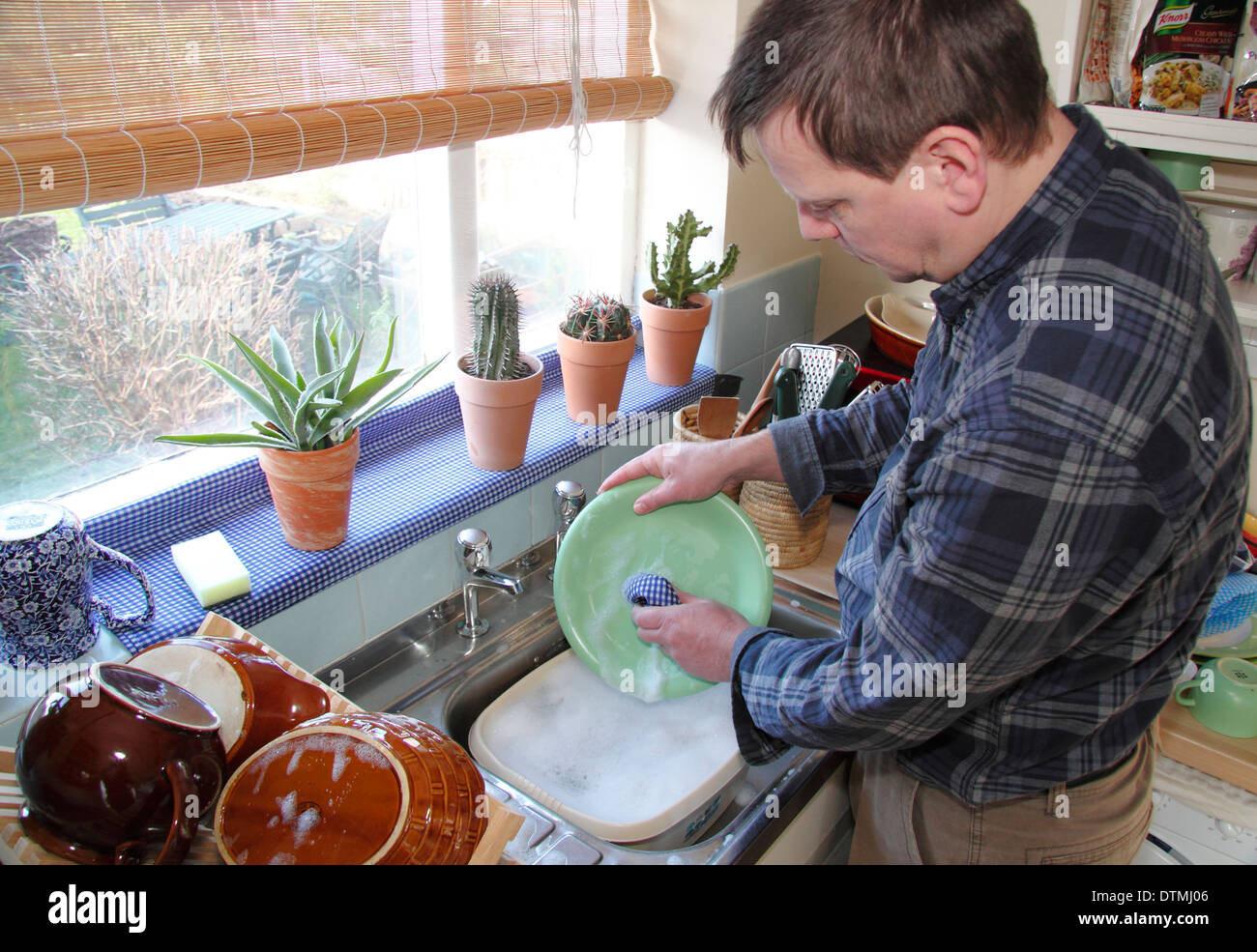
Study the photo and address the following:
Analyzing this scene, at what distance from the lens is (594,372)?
56.9 inches

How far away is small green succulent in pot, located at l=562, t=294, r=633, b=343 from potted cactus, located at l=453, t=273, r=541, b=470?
0.13 metres

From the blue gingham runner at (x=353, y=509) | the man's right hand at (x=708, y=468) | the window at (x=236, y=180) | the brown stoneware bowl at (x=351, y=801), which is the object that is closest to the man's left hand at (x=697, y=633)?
the man's right hand at (x=708, y=468)

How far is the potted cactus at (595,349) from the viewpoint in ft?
4.67

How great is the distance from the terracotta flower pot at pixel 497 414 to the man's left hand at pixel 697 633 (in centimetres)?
40

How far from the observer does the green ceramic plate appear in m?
1.19

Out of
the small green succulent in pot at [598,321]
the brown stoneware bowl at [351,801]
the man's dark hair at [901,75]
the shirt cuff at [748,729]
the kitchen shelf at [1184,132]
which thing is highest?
the man's dark hair at [901,75]

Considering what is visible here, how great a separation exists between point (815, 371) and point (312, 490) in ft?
2.63

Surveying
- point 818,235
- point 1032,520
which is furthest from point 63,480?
point 1032,520

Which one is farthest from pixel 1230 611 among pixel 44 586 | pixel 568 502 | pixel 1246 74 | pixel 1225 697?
pixel 44 586

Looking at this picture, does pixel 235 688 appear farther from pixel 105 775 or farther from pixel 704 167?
pixel 704 167

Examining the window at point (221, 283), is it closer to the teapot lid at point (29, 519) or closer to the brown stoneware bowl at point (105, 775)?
the teapot lid at point (29, 519)

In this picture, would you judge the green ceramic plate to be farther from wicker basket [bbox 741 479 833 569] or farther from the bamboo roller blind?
the bamboo roller blind

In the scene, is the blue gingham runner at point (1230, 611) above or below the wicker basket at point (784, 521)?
below

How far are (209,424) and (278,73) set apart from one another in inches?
17.6
